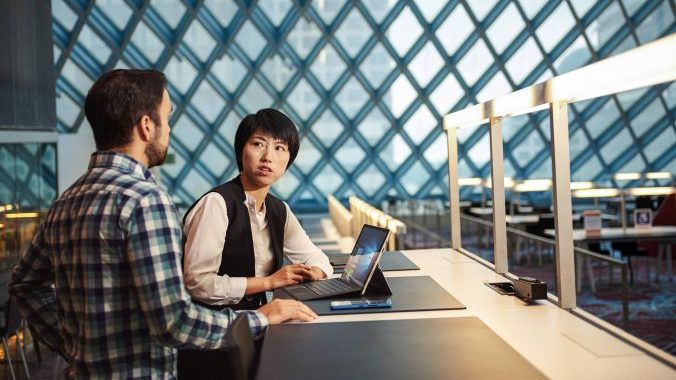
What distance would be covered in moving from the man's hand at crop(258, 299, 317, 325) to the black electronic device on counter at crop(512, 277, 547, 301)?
0.74m

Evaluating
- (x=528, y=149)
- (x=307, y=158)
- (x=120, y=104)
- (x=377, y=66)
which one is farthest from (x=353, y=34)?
(x=120, y=104)

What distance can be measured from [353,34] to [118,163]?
14634 millimetres

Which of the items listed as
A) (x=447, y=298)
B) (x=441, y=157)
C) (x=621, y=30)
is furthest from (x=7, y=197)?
(x=621, y=30)

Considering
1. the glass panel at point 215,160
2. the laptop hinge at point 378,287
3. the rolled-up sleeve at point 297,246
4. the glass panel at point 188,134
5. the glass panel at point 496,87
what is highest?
the glass panel at point 496,87

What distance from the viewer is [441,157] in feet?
53.8

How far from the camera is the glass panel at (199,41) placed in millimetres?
15500

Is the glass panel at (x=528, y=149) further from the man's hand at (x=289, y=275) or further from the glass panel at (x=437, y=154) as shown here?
the man's hand at (x=289, y=275)

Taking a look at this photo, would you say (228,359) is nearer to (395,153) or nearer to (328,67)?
(328,67)

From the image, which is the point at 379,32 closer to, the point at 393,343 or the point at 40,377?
the point at 40,377

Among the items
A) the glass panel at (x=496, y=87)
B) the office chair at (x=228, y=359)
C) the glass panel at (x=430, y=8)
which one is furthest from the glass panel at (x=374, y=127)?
the office chair at (x=228, y=359)

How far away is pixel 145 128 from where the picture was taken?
152 cm

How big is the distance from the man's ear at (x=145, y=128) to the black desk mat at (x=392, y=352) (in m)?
0.57

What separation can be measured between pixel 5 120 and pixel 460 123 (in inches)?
166

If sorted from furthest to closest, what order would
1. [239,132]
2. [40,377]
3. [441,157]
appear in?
1. [441,157]
2. [40,377]
3. [239,132]
